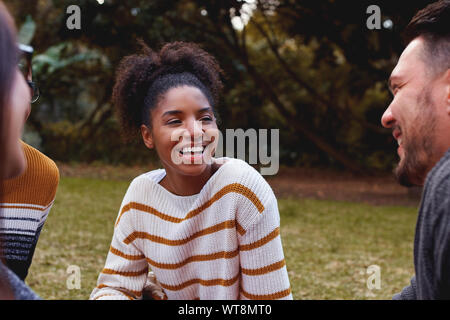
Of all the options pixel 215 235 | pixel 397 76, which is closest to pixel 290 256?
pixel 215 235

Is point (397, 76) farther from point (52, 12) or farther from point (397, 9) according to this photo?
point (52, 12)

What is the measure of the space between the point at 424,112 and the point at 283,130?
37.2ft

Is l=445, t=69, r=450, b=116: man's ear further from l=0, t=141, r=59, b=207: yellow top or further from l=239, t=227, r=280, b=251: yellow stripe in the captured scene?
l=0, t=141, r=59, b=207: yellow top

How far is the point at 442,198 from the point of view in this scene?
116cm

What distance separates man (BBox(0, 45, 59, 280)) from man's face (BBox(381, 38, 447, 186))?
131cm

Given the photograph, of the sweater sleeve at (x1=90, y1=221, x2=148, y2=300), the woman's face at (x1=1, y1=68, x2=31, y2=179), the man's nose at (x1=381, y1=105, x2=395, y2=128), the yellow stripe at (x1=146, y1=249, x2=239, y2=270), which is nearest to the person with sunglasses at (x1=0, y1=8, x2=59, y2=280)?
the sweater sleeve at (x1=90, y1=221, x2=148, y2=300)

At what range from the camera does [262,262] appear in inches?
79.3

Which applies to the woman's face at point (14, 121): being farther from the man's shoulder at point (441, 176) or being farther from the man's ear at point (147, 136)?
the man's ear at point (147, 136)

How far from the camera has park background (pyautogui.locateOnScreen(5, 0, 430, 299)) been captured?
477 cm

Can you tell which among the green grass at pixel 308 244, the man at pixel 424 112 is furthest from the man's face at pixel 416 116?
the green grass at pixel 308 244

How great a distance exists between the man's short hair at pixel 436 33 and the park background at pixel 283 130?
2.12 meters

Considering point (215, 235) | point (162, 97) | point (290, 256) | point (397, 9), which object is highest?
point (397, 9)

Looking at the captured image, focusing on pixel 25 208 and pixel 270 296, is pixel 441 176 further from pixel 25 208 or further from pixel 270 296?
pixel 25 208

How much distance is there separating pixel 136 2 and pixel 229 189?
261 inches
